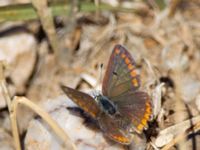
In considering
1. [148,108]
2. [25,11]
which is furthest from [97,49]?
[148,108]

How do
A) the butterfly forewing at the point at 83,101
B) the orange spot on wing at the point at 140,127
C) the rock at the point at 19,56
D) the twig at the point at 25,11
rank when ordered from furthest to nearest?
the rock at the point at 19,56 < the twig at the point at 25,11 < the orange spot on wing at the point at 140,127 < the butterfly forewing at the point at 83,101

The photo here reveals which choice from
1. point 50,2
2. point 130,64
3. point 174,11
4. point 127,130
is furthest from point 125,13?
point 127,130

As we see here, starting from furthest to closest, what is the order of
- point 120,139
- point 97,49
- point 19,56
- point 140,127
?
point 97,49 < point 19,56 < point 140,127 < point 120,139

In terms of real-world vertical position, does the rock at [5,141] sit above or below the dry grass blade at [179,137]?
below

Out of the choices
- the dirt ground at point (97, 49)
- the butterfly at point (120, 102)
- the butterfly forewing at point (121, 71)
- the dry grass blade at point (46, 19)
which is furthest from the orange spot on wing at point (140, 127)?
Answer: the dry grass blade at point (46, 19)

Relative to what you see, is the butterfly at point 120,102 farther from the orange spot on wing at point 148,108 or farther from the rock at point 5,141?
the rock at point 5,141

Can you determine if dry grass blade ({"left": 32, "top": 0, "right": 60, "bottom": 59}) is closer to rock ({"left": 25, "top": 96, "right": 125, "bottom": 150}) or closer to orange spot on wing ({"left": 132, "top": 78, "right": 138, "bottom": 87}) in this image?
rock ({"left": 25, "top": 96, "right": 125, "bottom": 150})

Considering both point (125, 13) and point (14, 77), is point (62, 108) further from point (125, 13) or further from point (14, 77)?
point (125, 13)

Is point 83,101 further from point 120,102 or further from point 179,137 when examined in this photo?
point 179,137
